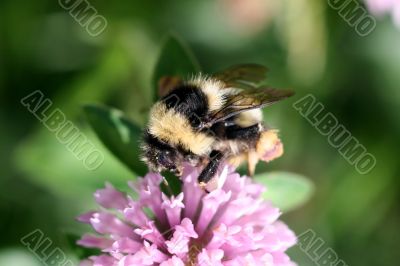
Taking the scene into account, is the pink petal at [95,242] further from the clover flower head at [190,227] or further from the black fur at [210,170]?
the black fur at [210,170]

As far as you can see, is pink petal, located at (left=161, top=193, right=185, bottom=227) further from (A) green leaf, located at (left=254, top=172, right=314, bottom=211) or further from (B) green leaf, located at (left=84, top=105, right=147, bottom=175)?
(A) green leaf, located at (left=254, top=172, right=314, bottom=211)

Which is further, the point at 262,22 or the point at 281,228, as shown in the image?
the point at 262,22

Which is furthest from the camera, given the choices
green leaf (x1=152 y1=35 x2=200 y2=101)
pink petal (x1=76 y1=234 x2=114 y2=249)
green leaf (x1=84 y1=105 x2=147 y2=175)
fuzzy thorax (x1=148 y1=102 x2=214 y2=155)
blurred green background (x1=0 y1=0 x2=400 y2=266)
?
blurred green background (x1=0 y1=0 x2=400 y2=266)

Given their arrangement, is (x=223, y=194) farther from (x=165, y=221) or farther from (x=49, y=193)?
(x=49, y=193)

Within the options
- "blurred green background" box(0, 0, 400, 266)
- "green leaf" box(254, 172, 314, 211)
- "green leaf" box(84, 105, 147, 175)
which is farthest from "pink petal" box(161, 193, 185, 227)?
"blurred green background" box(0, 0, 400, 266)

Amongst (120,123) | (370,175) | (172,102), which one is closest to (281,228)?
(172,102)

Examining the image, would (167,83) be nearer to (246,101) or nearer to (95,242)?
(246,101)
